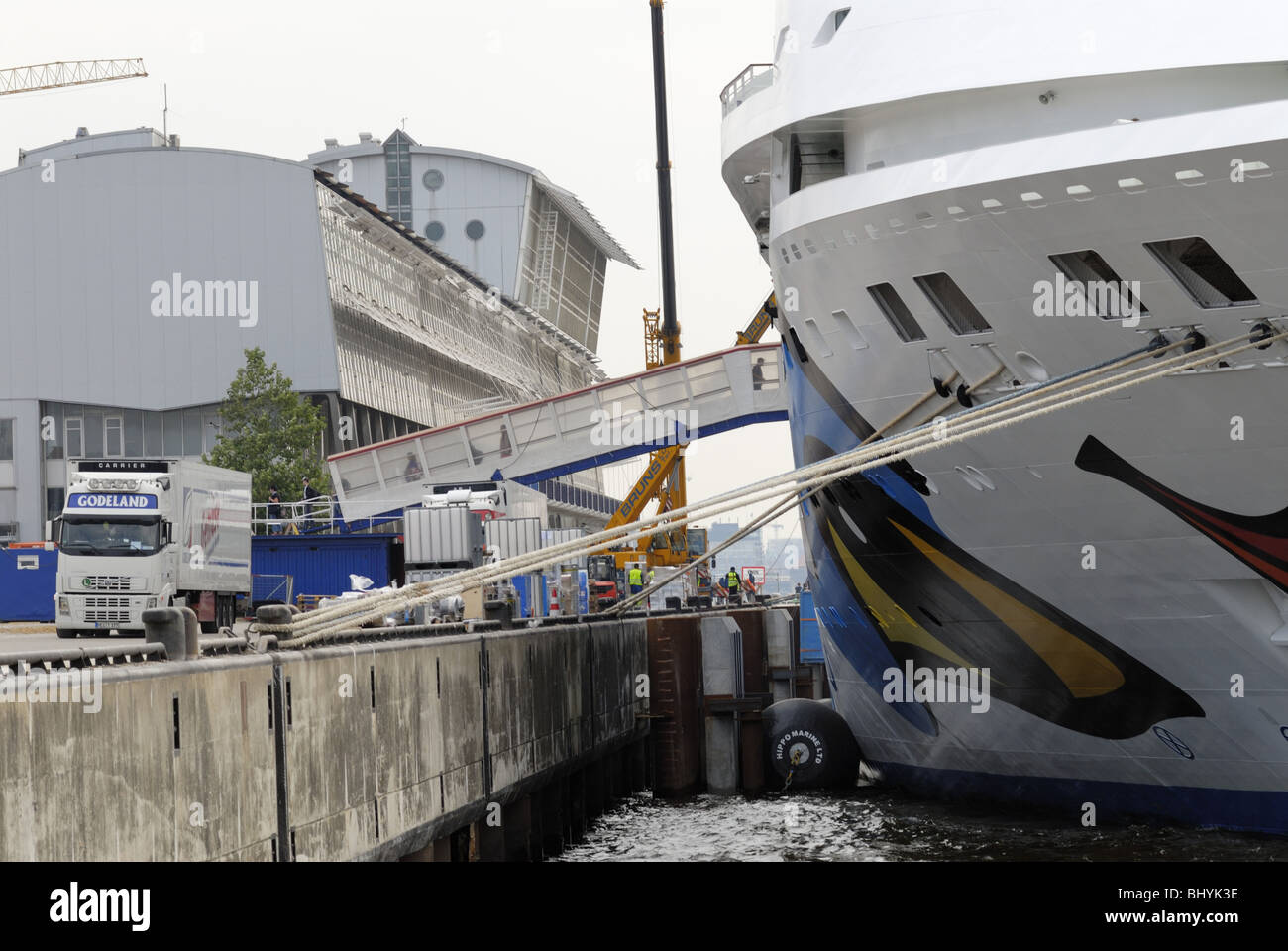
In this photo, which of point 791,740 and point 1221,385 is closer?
point 1221,385

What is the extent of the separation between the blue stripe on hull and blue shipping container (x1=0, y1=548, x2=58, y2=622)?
87.1 ft

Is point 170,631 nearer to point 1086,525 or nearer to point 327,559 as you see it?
point 1086,525

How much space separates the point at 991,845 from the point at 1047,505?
12.7 feet

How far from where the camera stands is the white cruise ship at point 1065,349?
1494 cm

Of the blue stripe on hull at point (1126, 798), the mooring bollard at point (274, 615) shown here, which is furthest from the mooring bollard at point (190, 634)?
the blue stripe on hull at point (1126, 798)

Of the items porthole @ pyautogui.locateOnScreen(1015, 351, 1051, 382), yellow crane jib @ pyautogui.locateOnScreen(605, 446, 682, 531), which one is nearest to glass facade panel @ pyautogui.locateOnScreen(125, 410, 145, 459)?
yellow crane jib @ pyautogui.locateOnScreen(605, 446, 682, 531)

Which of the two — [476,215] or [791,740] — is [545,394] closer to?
[476,215]

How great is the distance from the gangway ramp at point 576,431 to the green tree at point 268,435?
7.30 meters

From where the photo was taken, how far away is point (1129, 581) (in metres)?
17.0

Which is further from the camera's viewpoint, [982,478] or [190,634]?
[982,478]

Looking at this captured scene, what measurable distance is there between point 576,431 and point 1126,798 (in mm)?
26786

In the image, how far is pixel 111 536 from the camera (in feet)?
107

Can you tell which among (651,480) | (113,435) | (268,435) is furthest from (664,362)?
(113,435)

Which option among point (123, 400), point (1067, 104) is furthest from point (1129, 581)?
point (123, 400)
